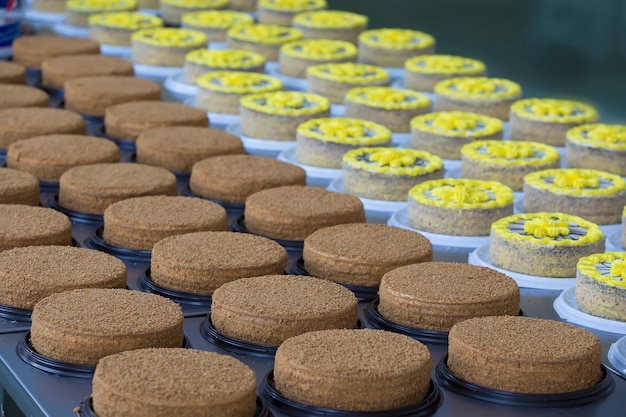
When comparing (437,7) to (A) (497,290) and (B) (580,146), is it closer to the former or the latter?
(B) (580,146)

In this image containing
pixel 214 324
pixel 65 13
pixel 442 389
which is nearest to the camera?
pixel 442 389

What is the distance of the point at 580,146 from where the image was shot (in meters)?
4.32

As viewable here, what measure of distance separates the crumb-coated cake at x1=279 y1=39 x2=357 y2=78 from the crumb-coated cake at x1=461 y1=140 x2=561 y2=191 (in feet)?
4.65

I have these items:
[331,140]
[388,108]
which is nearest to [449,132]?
[388,108]

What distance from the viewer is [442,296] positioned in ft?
9.78

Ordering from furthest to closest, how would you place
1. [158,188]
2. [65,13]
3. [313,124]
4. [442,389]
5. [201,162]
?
[65,13], [313,124], [201,162], [158,188], [442,389]

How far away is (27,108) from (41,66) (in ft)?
3.30

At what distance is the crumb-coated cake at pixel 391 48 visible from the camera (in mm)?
5777

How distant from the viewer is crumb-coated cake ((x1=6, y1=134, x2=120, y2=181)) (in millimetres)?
4117

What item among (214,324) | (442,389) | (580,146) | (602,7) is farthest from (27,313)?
(602,7)

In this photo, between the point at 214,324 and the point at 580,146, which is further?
the point at 580,146

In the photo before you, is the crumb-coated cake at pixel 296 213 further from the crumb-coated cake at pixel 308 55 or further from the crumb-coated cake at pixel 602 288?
the crumb-coated cake at pixel 308 55

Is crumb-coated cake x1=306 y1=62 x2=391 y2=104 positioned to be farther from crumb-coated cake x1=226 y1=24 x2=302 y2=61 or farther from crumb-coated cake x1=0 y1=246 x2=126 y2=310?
crumb-coated cake x1=0 y1=246 x2=126 y2=310

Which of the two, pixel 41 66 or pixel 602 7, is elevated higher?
pixel 602 7
